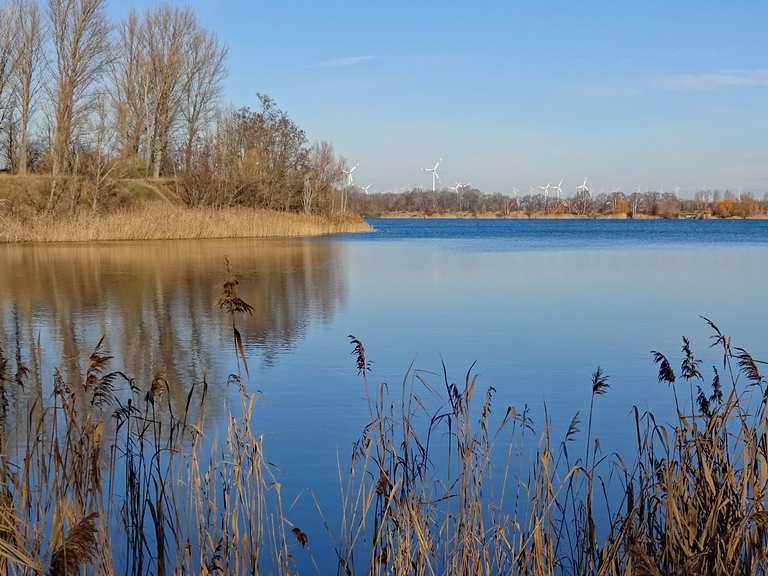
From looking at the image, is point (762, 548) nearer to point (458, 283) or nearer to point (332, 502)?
point (332, 502)

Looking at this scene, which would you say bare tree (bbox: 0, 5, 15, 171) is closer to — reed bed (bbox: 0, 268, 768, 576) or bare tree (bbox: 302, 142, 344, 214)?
bare tree (bbox: 302, 142, 344, 214)

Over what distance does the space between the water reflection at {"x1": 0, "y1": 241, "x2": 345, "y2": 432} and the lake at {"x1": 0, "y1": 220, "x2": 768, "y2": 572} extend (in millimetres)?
Answer: 34

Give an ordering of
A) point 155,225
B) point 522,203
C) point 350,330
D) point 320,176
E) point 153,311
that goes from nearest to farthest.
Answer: point 350,330 → point 153,311 → point 155,225 → point 320,176 → point 522,203

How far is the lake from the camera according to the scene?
208 inches

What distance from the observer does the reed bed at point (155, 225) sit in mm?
24828

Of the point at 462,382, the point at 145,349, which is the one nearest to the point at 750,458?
the point at 462,382

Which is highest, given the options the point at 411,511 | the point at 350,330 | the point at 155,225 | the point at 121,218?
the point at 121,218

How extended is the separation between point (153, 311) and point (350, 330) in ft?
8.59

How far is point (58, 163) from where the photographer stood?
107 feet

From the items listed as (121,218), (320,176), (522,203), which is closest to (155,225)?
(121,218)

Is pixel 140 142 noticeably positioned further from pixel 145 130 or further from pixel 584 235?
pixel 584 235

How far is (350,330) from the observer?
29.2 ft

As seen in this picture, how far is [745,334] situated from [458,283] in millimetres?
6122

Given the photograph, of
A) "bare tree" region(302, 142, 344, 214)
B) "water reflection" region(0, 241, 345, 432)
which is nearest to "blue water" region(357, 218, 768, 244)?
"bare tree" region(302, 142, 344, 214)
